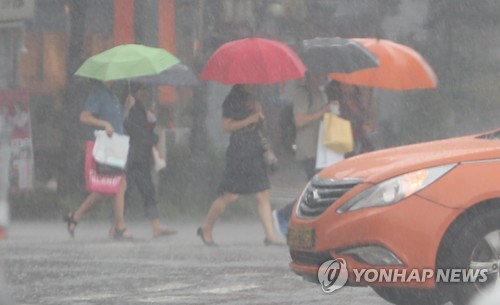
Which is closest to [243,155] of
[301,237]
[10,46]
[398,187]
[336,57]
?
[336,57]

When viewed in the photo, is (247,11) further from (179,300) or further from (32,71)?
(179,300)

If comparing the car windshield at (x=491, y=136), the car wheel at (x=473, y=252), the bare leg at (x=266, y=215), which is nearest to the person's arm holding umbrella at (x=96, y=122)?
the bare leg at (x=266, y=215)

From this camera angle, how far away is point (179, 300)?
10969 mm

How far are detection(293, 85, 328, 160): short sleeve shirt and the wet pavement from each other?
3.28 feet

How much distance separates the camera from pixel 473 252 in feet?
31.7

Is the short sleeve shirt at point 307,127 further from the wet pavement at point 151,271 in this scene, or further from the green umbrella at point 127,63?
the green umbrella at point 127,63

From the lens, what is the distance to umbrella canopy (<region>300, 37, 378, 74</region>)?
15820 mm

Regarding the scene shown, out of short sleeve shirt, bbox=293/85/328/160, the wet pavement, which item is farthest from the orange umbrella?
the wet pavement

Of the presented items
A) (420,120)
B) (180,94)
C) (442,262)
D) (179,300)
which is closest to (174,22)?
(180,94)

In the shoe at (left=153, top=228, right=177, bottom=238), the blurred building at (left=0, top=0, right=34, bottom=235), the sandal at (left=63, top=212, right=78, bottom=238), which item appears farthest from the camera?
the shoe at (left=153, top=228, right=177, bottom=238)

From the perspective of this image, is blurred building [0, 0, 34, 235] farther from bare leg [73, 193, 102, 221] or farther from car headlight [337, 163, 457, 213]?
car headlight [337, 163, 457, 213]

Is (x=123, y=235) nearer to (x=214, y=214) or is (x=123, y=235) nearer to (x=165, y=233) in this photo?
(x=165, y=233)

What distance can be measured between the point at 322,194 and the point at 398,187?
2.02ft

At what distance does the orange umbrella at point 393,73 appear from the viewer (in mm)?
16516
